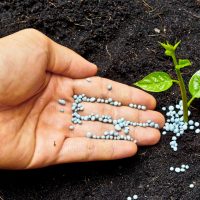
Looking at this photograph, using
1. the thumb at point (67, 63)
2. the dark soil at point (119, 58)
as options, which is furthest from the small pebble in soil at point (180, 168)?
the thumb at point (67, 63)

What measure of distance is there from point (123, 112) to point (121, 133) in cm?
11

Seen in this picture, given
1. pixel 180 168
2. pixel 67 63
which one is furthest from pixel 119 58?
pixel 180 168

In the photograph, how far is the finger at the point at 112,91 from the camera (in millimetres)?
2607

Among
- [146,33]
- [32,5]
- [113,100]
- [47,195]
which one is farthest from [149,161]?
[32,5]

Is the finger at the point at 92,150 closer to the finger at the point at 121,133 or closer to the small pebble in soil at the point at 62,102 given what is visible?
the finger at the point at 121,133

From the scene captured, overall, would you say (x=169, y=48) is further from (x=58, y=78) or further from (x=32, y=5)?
(x=32, y=5)

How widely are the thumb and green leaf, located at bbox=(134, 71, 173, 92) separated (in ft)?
1.02

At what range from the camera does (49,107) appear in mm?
2572

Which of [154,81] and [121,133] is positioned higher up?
[154,81]

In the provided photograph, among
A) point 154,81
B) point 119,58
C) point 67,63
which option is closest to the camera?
point 154,81

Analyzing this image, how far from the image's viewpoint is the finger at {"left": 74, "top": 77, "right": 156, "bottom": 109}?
261 centimetres

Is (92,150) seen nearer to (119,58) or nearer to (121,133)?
(121,133)

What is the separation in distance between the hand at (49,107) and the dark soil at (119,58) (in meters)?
0.13

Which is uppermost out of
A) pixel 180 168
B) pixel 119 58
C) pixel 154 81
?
pixel 154 81
